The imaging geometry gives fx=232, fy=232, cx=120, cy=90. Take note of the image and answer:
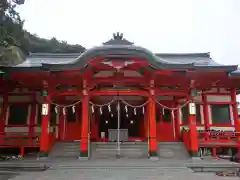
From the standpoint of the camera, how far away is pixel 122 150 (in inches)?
505

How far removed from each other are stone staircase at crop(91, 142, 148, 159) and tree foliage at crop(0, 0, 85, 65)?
8.02 metres

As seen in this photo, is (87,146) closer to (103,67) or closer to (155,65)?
(103,67)

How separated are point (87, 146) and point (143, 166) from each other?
3.36 metres

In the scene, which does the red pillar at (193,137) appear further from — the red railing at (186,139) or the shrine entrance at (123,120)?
the shrine entrance at (123,120)

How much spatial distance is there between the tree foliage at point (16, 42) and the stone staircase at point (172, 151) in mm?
10726

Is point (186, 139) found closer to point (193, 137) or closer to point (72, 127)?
point (193, 137)

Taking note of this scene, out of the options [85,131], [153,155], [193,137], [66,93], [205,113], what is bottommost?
[153,155]

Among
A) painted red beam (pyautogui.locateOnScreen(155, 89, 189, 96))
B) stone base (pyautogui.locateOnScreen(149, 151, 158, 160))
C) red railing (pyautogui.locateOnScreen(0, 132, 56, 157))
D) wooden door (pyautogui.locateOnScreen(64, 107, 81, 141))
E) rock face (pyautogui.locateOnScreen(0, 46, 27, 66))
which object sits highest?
rock face (pyautogui.locateOnScreen(0, 46, 27, 66))

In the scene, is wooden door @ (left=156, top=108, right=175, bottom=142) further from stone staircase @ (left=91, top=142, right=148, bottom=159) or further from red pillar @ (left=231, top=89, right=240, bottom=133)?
red pillar @ (left=231, top=89, right=240, bottom=133)

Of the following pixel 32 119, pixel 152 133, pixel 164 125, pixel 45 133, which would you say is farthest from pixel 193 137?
pixel 32 119

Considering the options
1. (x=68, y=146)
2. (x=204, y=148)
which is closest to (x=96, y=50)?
(x=68, y=146)

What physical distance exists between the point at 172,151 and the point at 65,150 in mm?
6004

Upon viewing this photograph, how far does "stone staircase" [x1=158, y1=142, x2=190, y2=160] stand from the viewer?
41.0ft

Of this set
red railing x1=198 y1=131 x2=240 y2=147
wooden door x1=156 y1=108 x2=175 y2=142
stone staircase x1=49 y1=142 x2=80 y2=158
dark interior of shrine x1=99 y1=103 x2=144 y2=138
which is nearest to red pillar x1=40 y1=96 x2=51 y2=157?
stone staircase x1=49 y1=142 x2=80 y2=158
